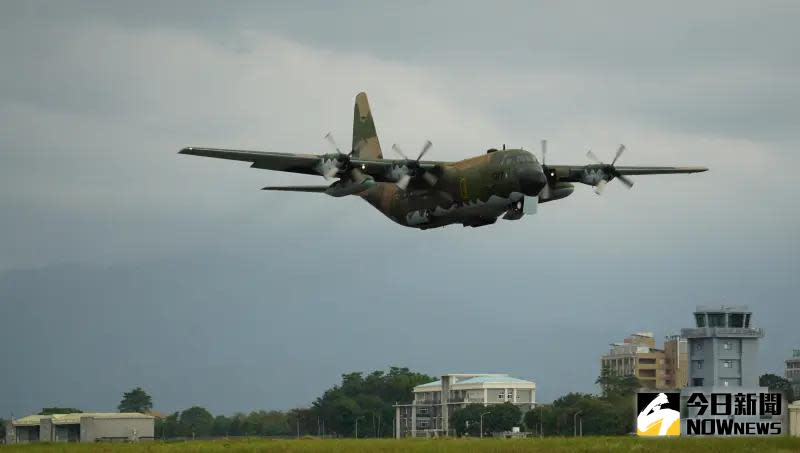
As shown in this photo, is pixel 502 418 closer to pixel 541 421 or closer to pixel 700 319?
pixel 541 421

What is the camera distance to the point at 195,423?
18312cm

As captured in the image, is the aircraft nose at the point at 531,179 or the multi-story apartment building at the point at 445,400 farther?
the multi-story apartment building at the point at 445,400

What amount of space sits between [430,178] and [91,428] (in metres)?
51.3

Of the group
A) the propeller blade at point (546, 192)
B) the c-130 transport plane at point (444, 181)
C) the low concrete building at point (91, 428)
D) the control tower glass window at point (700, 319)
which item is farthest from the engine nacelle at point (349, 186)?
the control tower glass window at point (700, 319)

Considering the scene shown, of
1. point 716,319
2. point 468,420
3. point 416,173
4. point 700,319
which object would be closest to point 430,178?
point 416,173

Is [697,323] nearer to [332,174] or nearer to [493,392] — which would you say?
[493,392]

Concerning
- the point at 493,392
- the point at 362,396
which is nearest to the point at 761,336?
the point at 493,392

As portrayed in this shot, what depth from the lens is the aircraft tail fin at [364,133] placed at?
109m

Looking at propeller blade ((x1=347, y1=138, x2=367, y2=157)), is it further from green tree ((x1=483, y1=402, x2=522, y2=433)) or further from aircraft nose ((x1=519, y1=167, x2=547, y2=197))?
green tree ((x1=483, y1=402, x2=522, y2=433))

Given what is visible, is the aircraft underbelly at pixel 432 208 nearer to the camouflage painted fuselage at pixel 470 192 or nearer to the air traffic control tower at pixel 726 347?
the camouflage painted fuselage at pixel 470 192

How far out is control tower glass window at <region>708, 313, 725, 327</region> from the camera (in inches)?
6678

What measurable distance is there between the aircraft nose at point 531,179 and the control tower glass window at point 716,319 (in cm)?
9205

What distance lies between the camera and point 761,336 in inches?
6762

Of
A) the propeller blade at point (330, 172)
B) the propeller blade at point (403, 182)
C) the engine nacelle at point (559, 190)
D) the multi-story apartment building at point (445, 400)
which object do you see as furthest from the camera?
the multi-story apartment building at point (445, 400)
